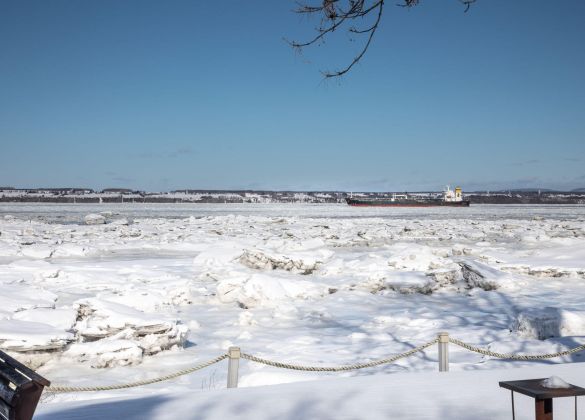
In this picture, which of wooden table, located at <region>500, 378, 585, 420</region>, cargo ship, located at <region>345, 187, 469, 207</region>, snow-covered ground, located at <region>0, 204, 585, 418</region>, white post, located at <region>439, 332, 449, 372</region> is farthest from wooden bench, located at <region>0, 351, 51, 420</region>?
cargo ship, located at <region>345, 187, 469, 207</region>

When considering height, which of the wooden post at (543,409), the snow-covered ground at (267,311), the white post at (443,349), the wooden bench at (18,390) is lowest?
the snow-covered ground at (267,311)

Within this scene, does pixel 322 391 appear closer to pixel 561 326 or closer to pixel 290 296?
pixel 561 326

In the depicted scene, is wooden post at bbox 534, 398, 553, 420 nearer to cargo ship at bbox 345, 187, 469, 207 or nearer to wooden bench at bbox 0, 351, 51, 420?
wooden bench at bbox 0, 351, 51, 420

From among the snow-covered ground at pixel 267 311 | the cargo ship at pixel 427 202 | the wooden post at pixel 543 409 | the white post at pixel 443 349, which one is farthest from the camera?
the cargo ship at pixel 427 202

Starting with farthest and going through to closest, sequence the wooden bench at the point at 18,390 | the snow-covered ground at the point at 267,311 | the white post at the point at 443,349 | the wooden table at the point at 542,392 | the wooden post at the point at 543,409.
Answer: the snow-covered ground at the point at 267,311 < the white post at the point at 443,349 < the wooden post at the point at 543,409 < the wooden table at the point at 542,392 < the wooden bench at the point at 18,390

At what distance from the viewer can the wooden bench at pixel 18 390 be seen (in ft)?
6.34

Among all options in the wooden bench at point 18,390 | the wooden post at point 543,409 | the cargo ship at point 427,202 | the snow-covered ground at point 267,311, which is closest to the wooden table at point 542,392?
the wooden post at point 543,409

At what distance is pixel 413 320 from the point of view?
26.1 feet

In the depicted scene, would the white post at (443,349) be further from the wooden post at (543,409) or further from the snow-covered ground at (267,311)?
the wooden post at (543,409)

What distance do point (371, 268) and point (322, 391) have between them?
8.75 m

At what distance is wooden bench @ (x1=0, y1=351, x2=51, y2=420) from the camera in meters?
1.93

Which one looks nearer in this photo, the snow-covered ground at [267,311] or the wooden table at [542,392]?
the wooden table at [542,392]

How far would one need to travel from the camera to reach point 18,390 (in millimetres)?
1928

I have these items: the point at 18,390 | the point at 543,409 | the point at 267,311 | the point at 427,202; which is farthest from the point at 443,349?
the point at 427,202
